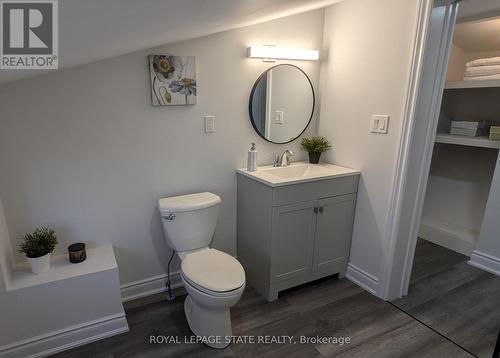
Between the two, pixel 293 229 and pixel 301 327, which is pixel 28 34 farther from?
pixel 301 327

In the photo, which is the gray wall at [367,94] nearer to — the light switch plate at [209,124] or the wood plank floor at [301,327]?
the wood plank floor at [301,327]

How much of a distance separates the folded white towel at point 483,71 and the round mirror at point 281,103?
1.26 metres

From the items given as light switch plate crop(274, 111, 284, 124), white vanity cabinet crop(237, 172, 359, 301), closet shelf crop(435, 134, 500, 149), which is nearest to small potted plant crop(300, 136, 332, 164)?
light switch plate crop(274, 111, 284, 124)

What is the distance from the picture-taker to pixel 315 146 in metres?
2.45

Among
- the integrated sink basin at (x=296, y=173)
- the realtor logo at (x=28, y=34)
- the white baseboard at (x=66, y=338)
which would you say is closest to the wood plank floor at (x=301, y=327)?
the white baseboard at (x=66, y=338)

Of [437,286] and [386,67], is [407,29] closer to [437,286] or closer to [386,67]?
[386,67]

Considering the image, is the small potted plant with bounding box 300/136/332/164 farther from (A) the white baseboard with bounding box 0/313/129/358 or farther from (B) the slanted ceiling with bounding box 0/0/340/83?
(A) the white baseboard with bounding box 0/313/129/358

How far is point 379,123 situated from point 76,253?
2062 mm

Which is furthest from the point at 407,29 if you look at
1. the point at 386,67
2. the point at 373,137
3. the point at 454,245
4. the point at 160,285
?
the point at 160,285

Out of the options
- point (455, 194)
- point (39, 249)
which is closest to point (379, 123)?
point (455, 194)

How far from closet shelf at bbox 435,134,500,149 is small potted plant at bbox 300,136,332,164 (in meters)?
1.02

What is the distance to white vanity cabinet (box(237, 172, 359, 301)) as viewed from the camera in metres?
2.00

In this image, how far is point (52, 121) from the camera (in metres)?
1.68

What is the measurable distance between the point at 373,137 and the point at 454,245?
160cm
